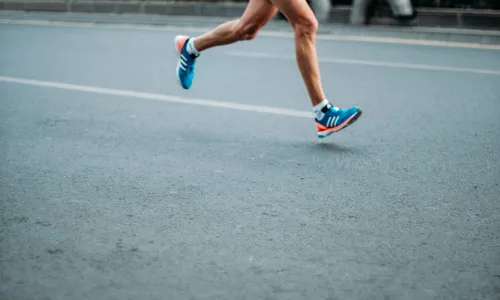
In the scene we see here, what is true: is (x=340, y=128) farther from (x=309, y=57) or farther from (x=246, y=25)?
(x=246, y=25)

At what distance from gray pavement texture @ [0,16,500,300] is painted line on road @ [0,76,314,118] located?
0.15 m

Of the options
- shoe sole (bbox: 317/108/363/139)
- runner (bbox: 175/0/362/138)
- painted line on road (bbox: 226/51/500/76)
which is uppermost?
runner (bbox: 175/0/362/138)

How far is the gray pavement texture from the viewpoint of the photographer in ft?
8.34

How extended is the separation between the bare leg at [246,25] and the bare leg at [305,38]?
0.97 feet

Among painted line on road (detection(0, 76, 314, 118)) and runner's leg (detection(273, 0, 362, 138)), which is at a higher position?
runner's leg (detection(273, 0, 362, 138))

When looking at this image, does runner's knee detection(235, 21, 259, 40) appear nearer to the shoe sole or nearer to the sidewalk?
the shoe sole

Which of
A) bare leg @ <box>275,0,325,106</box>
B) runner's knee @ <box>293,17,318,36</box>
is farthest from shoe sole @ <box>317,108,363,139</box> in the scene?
runner's knee @ <box>293,17,318,36</box>

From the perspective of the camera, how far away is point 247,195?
140 inches

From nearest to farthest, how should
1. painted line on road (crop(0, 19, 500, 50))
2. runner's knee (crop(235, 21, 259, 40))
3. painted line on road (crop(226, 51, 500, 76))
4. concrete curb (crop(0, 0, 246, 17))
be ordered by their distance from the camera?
1. runner's knee (crop(235, 21, 259, 40))
2. painted line on road (crop(226, 51, 500, 76))
3. painted line on road (crop(0, 19, 500, 50))
4. concrete curb (crop(0, 0, 246, 17))

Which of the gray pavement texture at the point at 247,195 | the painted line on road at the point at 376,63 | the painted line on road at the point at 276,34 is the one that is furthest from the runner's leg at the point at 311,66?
the painted line on road at the point at 276,34

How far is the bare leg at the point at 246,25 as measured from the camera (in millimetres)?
5012

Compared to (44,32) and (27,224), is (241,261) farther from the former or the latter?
(44,32)

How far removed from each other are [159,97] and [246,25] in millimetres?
1417

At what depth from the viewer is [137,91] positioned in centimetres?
656
